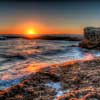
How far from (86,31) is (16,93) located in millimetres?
16195

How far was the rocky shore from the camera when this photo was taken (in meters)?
5.50

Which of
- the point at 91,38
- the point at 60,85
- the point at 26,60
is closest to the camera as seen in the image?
the point at 60,85

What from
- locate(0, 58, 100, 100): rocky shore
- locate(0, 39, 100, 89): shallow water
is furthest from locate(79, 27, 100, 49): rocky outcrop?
locate(0, 58, 100, 100): rocky shore

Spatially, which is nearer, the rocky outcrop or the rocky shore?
the rocky shore

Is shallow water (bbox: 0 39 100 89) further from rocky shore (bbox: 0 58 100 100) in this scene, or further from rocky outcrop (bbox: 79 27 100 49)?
rocky outcrop (bbox: 79 27 100 49)

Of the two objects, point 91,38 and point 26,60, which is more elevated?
point 91,38

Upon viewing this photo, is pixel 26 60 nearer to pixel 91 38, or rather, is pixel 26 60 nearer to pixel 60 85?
pixel 60 85

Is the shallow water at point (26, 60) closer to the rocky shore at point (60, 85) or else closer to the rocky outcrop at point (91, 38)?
the rocky shore at point (60, 85)

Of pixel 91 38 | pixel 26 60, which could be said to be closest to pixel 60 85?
pixel 26 60

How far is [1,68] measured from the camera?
943cm

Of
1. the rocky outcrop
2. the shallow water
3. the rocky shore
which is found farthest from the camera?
the rocky outcrop

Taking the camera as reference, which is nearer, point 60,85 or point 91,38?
point 60,85

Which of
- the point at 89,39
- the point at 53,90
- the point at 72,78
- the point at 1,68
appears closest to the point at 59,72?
the point at 72,78

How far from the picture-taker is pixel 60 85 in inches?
246
